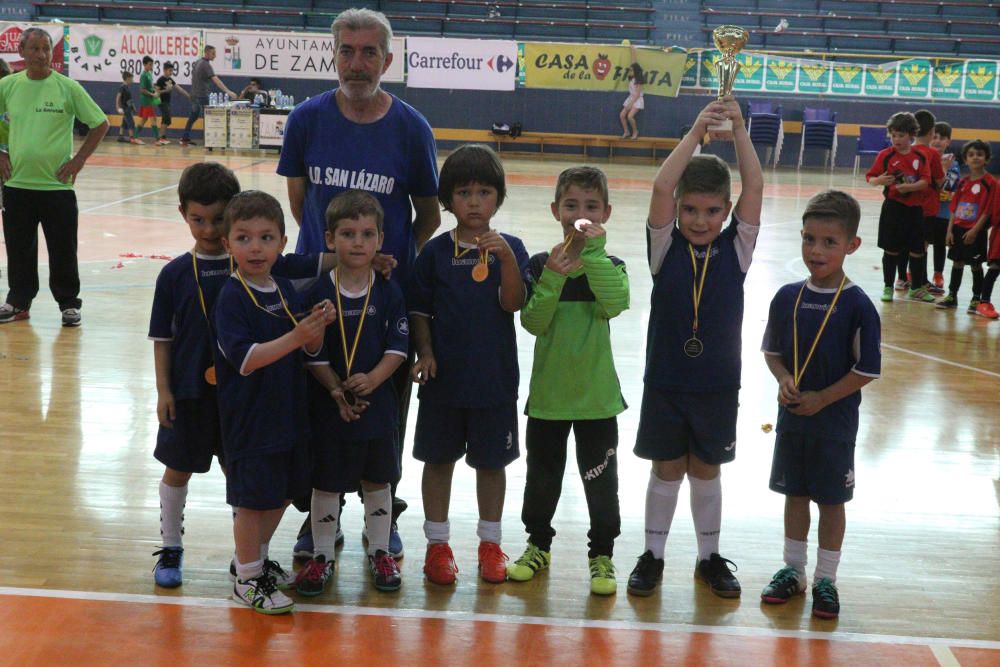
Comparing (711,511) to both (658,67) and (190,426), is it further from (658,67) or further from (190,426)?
(658,67)

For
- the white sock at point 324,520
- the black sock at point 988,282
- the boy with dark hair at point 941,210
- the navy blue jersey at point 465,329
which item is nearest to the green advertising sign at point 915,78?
the boy with dark hair at point 941,210

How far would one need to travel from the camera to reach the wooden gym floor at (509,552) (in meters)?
3.09

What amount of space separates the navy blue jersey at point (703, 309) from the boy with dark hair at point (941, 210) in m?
6.39

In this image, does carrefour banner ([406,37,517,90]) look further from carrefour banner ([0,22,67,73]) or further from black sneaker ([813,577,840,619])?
black sneaker ([813,577,840,619])

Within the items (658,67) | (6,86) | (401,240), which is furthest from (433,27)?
(401,240)

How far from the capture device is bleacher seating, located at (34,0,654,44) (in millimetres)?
23703

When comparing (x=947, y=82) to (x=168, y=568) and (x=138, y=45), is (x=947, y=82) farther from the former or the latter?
(x=168, y=568)

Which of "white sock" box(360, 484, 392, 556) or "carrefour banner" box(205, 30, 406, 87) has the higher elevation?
"carrefour banner" box(205, 30, 406, 87)

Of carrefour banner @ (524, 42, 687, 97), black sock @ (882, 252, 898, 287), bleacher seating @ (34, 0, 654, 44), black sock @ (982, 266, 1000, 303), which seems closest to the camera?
black sock @ (982, 266, 1000, 303)

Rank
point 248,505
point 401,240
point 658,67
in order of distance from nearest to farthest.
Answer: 1. point 248,505
2. point 401,240
3. point 658,67

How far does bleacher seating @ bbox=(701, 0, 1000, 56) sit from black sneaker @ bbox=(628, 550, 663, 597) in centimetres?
2118

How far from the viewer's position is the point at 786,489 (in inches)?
135

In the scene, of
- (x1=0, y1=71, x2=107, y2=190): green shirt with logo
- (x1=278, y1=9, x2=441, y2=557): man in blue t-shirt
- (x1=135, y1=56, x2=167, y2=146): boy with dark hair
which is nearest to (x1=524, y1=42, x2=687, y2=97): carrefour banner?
(x1=135, y1=56, x2=167, y2=146): boy with dark hair

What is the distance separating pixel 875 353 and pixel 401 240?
5.36ft
